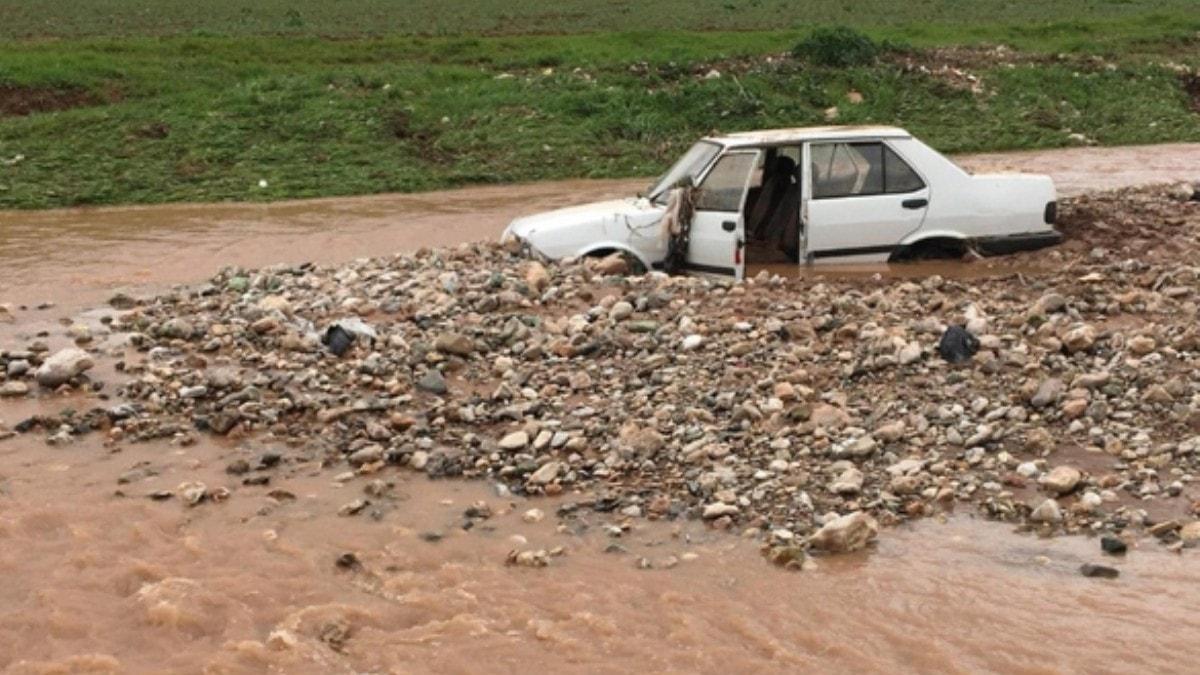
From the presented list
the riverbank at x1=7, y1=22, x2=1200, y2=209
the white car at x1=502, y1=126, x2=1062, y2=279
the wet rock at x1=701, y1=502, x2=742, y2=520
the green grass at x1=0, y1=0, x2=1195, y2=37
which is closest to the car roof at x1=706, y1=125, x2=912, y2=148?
the white car at x1=502, y1=126, x2=1062, y2=279

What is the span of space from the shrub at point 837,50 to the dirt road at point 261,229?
5.43 meters

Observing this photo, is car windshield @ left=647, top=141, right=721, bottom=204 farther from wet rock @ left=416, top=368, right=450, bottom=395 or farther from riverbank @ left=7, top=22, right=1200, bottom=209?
riverbank @ left=7, top=22, right=1200, bottom=209

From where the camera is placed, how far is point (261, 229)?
53.6 feet

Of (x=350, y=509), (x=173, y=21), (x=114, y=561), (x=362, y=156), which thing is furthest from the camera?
(x=173, y=21)

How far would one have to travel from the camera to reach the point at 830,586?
565cm

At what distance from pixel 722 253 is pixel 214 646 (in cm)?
583

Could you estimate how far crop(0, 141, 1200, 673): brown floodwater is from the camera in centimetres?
518

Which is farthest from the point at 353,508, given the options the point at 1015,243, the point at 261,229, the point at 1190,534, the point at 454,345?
the point at 261,229

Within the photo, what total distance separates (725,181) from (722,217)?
12.9 inches

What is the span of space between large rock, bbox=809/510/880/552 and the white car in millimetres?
4406

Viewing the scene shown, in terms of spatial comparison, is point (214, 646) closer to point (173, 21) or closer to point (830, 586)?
point (830, 586)

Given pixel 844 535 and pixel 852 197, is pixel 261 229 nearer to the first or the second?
pixel 852 197

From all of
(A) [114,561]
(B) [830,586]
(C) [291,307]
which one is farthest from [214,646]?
(C) [291,307]

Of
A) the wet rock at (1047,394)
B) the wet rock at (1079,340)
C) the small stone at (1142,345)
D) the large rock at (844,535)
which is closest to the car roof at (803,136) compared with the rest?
the wet rock at (1079,340)
